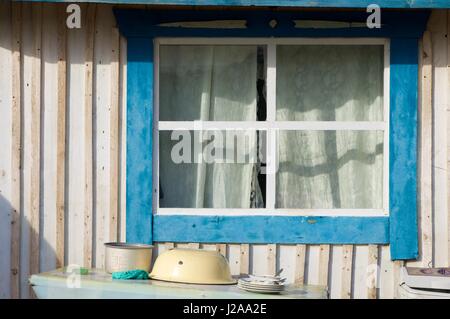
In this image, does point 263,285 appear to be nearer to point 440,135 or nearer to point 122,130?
point 122,130

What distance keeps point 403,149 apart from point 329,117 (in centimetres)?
76

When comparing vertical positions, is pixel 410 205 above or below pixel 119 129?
below

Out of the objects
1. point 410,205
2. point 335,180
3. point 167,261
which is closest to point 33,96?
point 167,261

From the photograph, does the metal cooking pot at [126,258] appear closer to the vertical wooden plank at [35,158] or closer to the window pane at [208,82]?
the vertical wooden plank at [35,158]

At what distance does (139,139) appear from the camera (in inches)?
418

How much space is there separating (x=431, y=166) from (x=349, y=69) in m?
1.17

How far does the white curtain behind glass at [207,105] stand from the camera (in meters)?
10.8

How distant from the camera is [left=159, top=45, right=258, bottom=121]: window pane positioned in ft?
35.5

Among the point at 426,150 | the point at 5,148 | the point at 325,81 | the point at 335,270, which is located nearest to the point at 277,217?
the point at 335,270

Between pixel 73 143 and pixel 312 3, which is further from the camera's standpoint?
pixel 73 143

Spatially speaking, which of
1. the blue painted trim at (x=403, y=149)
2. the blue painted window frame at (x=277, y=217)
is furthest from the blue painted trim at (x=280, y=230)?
the blue painted trim at (x=403, y=149)

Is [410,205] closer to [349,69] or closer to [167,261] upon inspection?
[349,69]

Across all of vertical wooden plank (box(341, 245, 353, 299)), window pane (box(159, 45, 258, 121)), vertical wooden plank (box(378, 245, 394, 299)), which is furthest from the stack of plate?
window pane (box(159, 45, 258, 121))

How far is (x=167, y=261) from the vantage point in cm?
989
